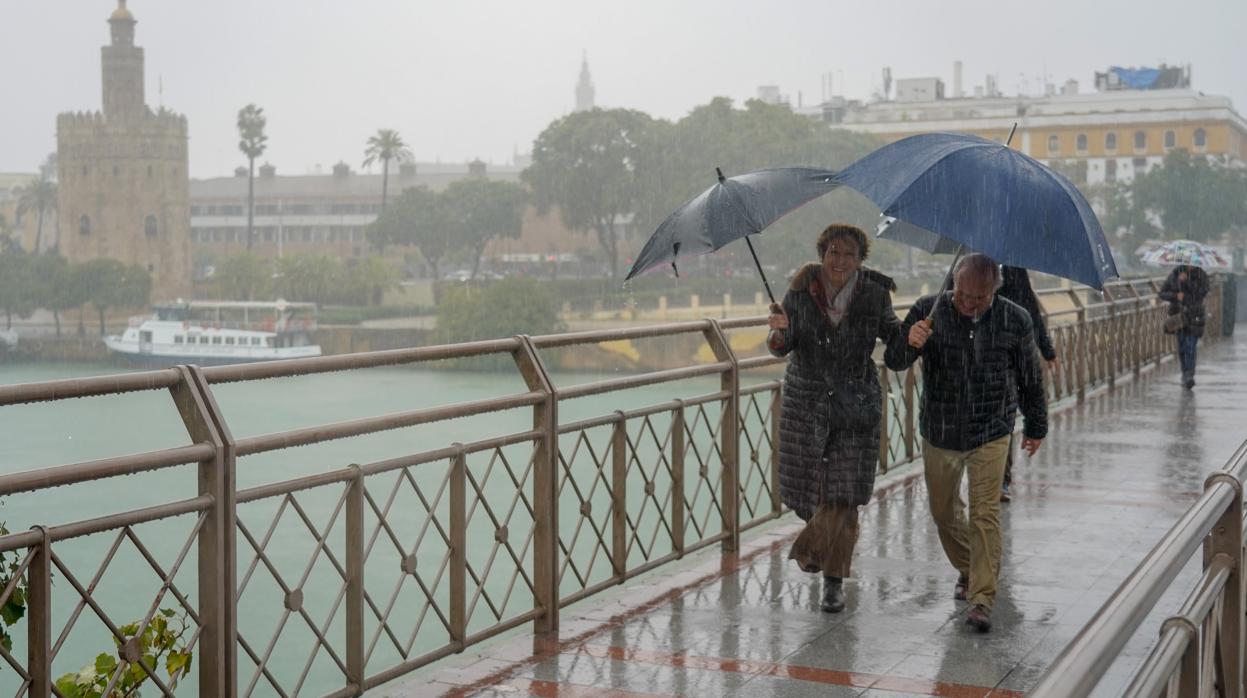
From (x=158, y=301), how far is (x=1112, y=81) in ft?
240

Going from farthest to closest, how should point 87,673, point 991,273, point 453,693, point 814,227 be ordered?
point 814,227 < point 991,273 < point 453,693 < point 87,673

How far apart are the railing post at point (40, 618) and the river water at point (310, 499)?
56.6 feet

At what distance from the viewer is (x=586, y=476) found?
187ft

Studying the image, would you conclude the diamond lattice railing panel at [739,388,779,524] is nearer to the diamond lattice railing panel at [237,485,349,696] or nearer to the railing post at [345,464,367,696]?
the railing post at [345,464,367,696]

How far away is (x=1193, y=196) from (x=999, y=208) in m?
84.8

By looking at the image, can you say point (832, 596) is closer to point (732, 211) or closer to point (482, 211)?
point (732, 211)

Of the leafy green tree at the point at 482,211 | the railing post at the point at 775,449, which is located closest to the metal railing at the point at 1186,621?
the railing post at the point at 775,449

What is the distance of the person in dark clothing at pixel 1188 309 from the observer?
14.8 meters

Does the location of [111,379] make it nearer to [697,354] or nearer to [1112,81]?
[697,354]

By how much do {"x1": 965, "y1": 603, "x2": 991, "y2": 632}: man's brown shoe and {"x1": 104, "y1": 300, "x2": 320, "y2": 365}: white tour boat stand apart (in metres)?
88.0

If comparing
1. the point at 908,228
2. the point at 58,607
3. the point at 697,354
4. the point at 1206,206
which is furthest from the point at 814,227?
the point at 908,228

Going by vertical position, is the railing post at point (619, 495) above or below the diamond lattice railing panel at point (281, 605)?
above

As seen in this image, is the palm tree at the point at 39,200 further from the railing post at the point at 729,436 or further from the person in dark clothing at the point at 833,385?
the person in dark clothing at the point at 833,385

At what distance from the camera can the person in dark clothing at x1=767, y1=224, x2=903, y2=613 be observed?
18.0 feet
